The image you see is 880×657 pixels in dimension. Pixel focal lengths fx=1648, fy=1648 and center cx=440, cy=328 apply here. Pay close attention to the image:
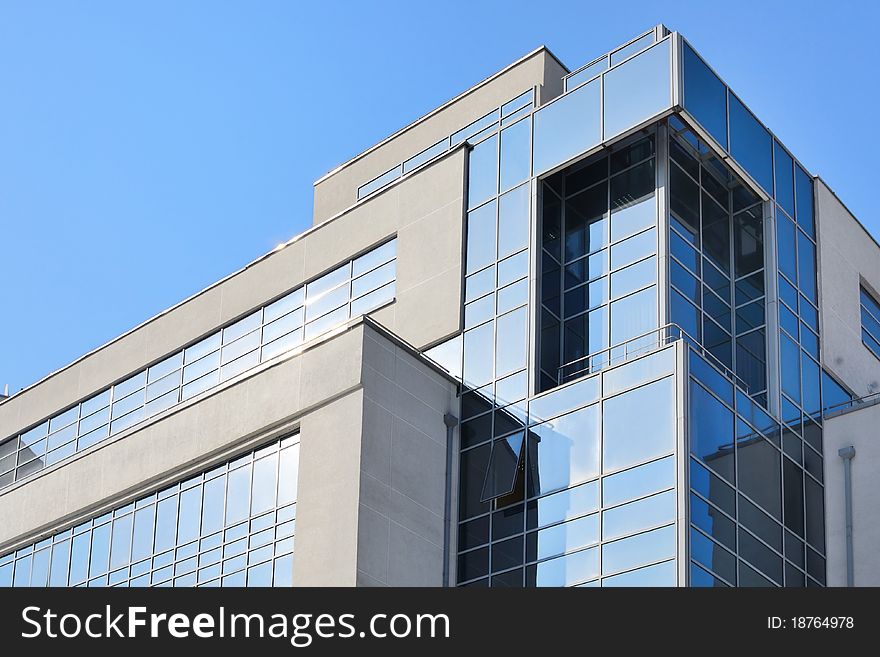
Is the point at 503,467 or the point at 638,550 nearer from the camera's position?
the point at 638,550

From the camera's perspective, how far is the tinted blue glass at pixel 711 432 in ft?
111

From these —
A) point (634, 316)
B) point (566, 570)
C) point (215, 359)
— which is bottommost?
point (566, 570)

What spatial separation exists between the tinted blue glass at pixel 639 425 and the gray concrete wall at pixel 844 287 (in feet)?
26.1

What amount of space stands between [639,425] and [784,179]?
982 centimetres

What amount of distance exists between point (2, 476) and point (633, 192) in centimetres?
2397

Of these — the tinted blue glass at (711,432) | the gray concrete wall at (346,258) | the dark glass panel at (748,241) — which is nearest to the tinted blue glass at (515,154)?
the gray concrete wall at (346,258)

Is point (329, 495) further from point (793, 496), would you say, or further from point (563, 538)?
point (793, 496)

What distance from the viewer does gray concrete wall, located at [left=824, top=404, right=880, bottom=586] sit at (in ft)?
120

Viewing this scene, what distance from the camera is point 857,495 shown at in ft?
123

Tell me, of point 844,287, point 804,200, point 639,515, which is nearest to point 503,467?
point 639,515

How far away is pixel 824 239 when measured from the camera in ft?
138

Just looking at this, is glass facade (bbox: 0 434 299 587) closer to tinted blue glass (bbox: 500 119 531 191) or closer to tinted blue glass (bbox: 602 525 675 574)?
tinted blue glass (bbox: 602 525 675 574)

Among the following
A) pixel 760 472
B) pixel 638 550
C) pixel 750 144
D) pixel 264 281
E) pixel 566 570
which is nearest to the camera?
pixel 638 550

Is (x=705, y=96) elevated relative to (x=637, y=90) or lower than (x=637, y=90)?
elevated
